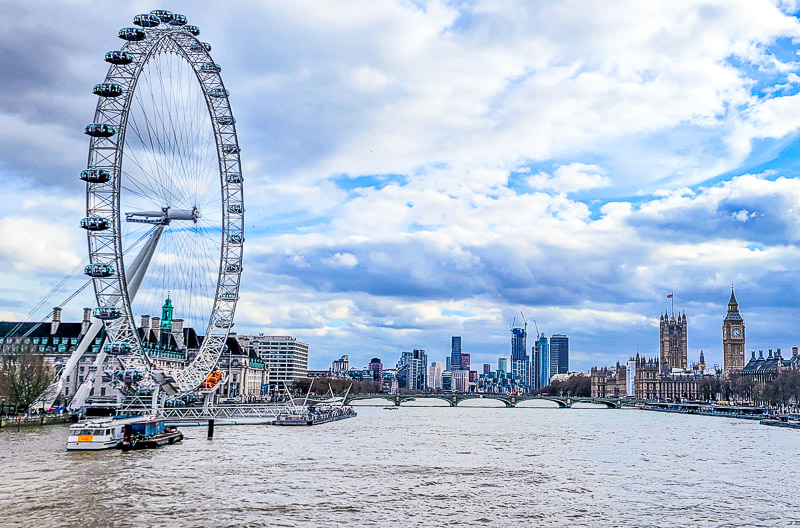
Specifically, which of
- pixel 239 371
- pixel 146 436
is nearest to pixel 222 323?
pixel 146 436

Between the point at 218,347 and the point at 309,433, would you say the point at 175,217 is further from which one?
the point at 309,433

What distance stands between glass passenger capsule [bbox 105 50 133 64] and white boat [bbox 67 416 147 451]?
3009 centimetres

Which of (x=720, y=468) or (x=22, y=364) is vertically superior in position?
(x=22, y=364)

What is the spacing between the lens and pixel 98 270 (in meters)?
73.8

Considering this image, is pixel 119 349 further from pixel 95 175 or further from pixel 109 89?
pixel 109 89

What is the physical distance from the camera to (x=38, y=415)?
8800 cm

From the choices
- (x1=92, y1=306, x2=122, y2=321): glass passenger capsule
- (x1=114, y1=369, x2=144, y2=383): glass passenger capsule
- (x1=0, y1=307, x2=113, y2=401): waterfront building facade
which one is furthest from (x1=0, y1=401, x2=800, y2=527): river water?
(x1=0, y1=307, x2=113, y2=401): waterfront building facade

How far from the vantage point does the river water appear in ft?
125

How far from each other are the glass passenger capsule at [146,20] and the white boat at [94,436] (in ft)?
112

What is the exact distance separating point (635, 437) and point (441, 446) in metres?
29.2

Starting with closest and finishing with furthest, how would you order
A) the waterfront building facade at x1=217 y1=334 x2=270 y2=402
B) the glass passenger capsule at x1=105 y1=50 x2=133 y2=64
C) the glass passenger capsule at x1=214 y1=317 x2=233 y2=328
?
the glass passenger capsule at x1=105 y1=50 x2=133 y2=64
the glass passenger capsule at x1=214 y1=317 x2=233 y2=328
the waterfront building facade at x1=217 y1=334 x2=270 y2=402

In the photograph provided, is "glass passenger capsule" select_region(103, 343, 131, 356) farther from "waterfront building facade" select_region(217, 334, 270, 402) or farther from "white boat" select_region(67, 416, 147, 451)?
"waterfront building facade" select_region(217, 334, 270, 402)

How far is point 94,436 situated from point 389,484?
24.4m

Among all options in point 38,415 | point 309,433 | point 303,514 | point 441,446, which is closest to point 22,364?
point 38,415
